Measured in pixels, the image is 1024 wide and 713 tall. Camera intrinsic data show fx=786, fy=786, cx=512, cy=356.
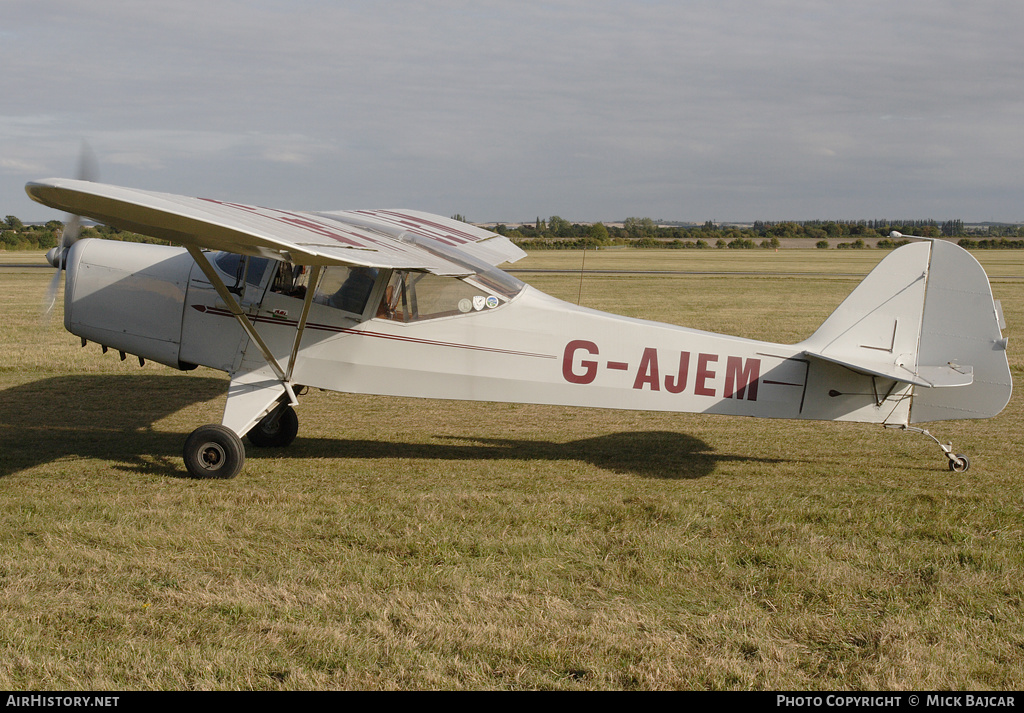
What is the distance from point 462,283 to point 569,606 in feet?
11.9

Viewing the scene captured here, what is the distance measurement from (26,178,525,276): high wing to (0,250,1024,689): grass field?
76.1 inches

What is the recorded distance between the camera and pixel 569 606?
4375 millimetres

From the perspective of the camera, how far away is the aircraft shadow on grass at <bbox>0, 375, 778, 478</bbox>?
7465 mm

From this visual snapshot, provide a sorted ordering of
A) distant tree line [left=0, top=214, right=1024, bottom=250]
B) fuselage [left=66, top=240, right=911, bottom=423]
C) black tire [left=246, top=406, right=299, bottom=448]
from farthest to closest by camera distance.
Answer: distant tree line [left=0, top=214, right=1024, bottom=250]
black tire [left=246, top=406, right=299, bottom=448]
fuselage [left=66, top=240, right=911, bottom=423]

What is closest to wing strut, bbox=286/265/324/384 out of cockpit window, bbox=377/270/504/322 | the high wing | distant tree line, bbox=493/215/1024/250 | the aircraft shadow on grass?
the high wing

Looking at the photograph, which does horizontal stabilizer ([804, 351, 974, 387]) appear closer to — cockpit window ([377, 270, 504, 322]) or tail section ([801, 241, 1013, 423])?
tail section ([801, 241, 1013, 423])

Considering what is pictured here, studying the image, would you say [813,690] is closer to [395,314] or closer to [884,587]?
[884,587]

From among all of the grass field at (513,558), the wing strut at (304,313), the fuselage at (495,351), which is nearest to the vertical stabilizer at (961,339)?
the fuselage at (495,351)

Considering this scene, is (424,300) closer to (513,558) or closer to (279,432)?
(279,432)

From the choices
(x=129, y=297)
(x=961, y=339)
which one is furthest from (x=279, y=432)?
(x=961, y=339)

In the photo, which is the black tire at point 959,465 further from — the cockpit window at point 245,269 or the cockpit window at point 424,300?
the cockpit window at point 245,269

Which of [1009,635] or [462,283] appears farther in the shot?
[462,283]

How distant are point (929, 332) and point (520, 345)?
3626 mm

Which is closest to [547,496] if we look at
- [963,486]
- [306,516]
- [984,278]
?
[306,516]
